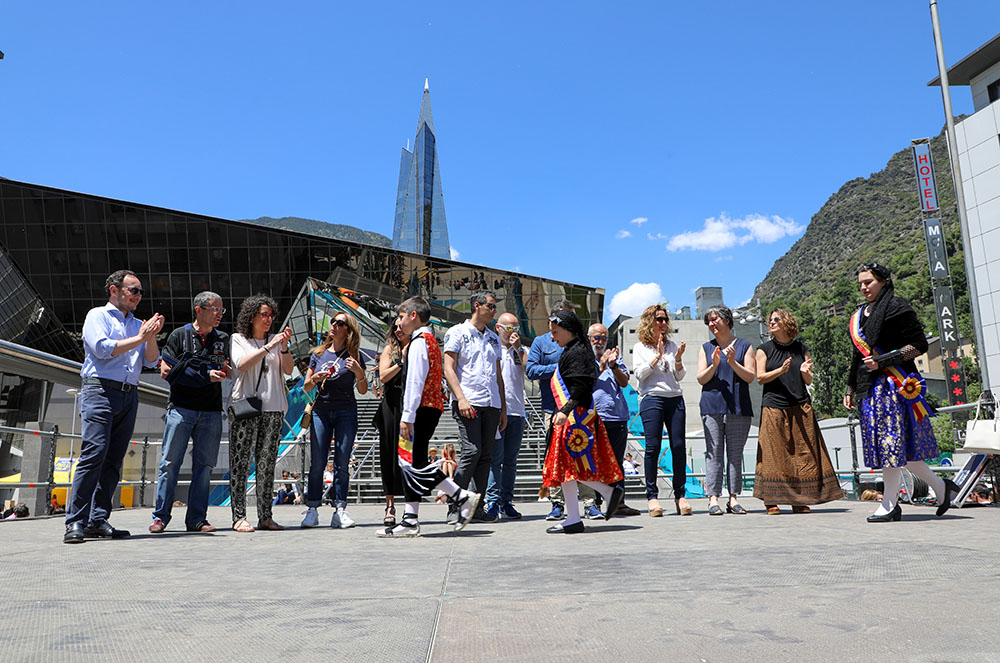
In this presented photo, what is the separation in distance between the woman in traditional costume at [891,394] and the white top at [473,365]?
252 cm

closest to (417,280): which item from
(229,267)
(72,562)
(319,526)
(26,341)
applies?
(229,267)

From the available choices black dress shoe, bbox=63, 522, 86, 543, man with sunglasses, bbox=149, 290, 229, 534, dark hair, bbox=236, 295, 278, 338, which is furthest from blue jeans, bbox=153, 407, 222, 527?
black dress shoe, bbox=63, 522, 86, 543

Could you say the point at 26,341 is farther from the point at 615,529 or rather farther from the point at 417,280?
the point at 615,529

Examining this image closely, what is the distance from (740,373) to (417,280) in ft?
95.0

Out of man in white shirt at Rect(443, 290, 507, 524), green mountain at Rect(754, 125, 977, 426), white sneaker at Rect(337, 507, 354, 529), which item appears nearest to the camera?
man in white shirt at Rect(443, 290, 507, 524)

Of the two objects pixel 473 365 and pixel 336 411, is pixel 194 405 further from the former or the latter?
pixel 473 365

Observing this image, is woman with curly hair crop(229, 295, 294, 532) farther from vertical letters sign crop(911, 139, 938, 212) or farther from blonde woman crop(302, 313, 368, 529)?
vertical letters sign crop(911, 139, 938, 212)

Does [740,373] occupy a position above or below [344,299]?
below

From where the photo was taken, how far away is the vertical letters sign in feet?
102

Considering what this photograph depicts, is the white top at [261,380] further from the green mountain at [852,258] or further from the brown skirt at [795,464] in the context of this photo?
the green mountain at [852,258]

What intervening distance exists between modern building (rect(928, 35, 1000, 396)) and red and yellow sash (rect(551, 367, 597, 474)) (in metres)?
40.7

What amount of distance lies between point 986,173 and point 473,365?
44.5m

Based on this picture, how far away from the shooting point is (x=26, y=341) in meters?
36.8

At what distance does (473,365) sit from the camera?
5.33 meters
